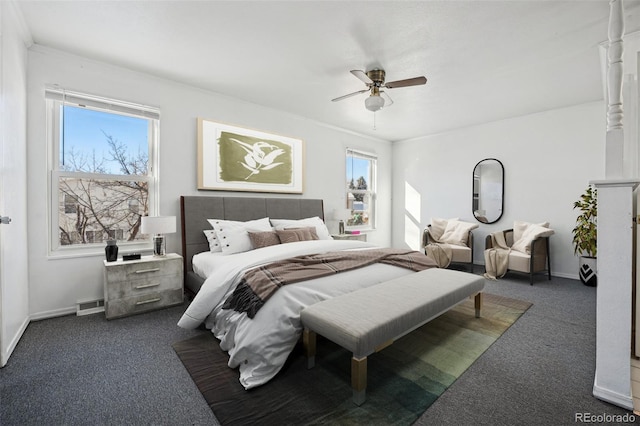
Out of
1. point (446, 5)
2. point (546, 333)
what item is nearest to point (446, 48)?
point (446, 5)

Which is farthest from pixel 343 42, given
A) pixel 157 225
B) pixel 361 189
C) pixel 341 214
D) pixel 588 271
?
pixel 588 271

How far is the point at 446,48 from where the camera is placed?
2672 mm

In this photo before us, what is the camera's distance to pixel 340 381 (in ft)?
5.80

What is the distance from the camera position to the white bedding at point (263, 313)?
1766mm

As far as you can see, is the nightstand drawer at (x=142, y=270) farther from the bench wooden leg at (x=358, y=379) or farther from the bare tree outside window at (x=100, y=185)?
the bench wooden leg at (x=358, y=379)

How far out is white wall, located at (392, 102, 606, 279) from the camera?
4.17 metres

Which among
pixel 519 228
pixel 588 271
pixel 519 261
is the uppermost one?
pixel 519 228

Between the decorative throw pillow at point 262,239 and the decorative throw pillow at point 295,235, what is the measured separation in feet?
0.36

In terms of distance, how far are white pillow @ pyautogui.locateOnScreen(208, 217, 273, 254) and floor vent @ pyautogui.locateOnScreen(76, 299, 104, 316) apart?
1.36 metres

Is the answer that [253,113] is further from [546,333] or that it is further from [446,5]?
[546,333]

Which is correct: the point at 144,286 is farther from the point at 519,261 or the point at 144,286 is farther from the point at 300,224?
the point at 519,261

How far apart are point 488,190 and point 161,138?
5276mm

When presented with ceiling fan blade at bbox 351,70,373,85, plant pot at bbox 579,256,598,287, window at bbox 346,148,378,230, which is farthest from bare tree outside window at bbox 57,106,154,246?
plant pot at bbox 579,256,598,287

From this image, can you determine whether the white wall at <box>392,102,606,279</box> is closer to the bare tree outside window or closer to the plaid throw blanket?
the plaid throw blanket
